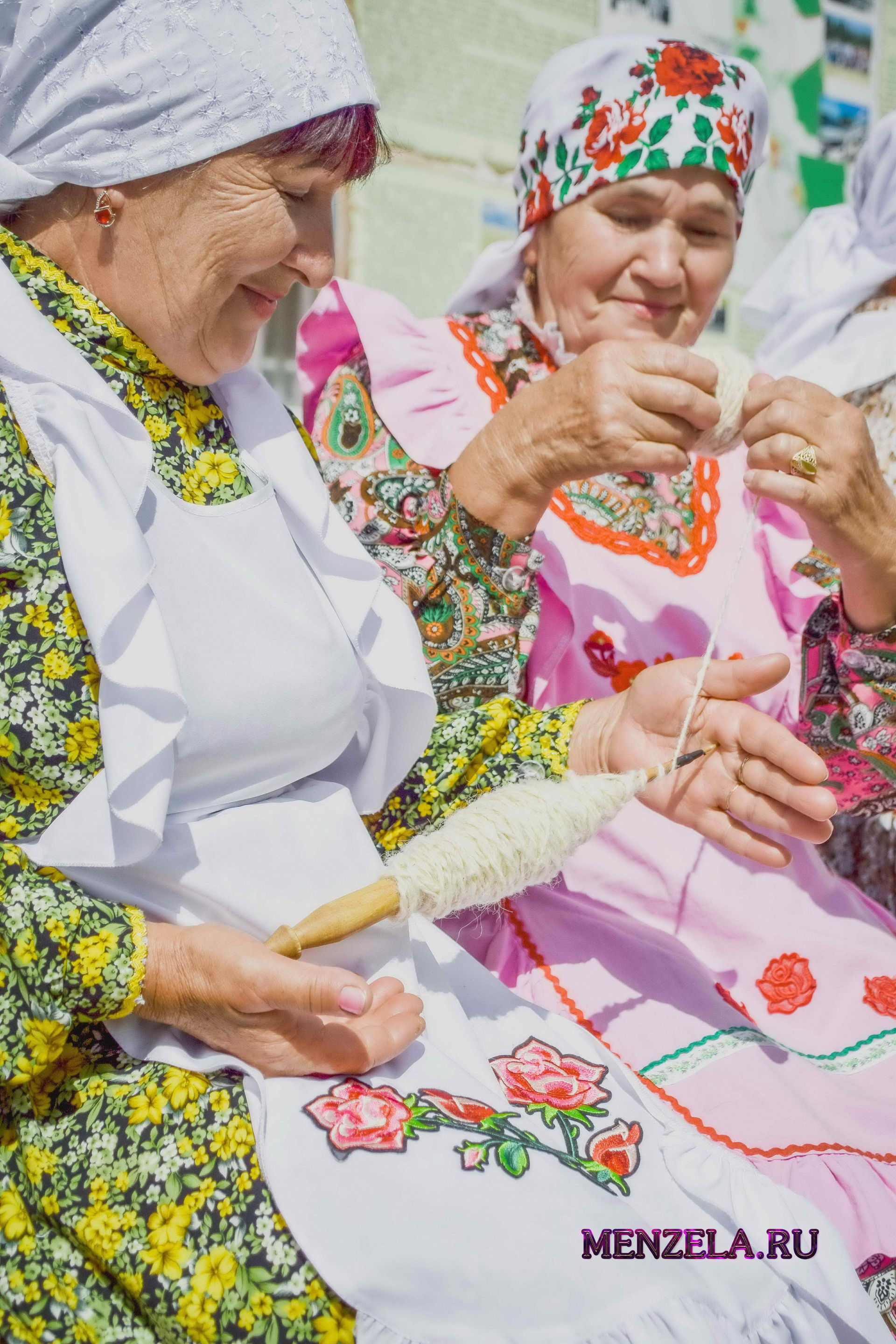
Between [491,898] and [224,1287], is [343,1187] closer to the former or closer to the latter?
[224,1287]

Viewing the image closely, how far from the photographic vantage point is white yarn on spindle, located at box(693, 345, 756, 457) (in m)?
1.60

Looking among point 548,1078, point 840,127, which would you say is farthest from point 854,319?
point 840,127

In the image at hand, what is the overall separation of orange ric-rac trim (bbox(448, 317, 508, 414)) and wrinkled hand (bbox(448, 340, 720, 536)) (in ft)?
1.23

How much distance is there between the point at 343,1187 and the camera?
102 centimetres

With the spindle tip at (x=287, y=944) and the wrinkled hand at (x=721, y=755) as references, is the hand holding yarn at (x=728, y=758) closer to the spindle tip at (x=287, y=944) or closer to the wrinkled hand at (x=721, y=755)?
the wrinkled hand at (x=721, y=755)

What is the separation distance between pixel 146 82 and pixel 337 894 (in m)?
0.92

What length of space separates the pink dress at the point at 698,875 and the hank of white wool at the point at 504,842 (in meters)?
0.34

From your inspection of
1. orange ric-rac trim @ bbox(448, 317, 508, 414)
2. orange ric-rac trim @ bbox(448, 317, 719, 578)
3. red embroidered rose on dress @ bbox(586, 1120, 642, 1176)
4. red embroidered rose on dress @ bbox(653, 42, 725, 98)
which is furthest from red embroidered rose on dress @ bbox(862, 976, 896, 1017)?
red embroidered rose on dress @ bbox(653, 42, 725, 98)

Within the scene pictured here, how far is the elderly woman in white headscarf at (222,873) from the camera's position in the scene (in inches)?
39.9

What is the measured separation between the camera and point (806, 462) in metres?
1.54

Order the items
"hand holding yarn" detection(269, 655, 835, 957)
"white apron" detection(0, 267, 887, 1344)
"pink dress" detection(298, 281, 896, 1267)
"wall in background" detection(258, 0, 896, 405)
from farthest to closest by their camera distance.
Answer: "wall in background" detection(258, 0, 896, 405)
"pink dress" detection(298, 281, 896, 1267)
"hand holding yarn" detection(269, 655, 835, 957)
"white apron" detection(0, 267, 887, 1344)

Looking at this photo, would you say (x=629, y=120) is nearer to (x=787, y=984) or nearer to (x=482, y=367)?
(x=482, y=367)

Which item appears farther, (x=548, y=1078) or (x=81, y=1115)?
(x=548, y=1078)

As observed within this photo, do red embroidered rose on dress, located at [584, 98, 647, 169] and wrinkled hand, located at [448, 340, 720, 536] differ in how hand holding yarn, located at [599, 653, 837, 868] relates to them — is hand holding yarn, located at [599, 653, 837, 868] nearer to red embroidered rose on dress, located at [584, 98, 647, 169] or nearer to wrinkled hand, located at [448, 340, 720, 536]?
wrinkled hand, located at [448, 340, 720, 536]
